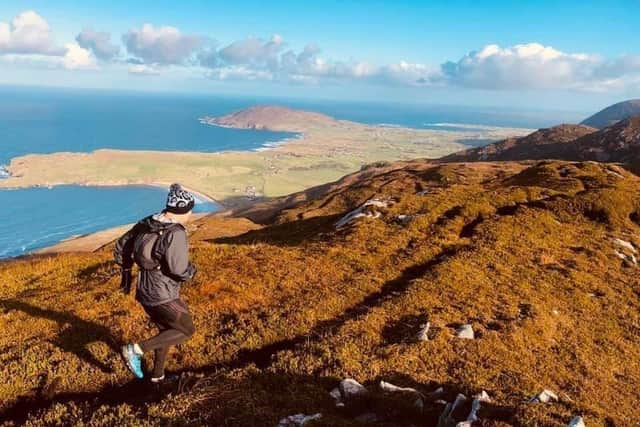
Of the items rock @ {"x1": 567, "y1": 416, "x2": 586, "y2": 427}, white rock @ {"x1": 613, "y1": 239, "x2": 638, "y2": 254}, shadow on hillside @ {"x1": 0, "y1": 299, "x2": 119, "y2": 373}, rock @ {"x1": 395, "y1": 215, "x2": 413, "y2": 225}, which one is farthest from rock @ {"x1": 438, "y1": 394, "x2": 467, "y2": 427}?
white rock @ {"x1": 613, "y1": 239, "x2": 638, "y2": 254}

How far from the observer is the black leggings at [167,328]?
10.4 meters

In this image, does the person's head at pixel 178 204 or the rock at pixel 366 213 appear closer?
the person's head at pixel 178 204

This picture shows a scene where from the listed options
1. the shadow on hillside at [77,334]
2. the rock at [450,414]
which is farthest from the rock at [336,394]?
the shadow on hillside at [77,334]

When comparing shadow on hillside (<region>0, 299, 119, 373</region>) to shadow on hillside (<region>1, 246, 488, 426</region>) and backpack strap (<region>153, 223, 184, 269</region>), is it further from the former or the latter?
backpack strap (<region>153, 223, 184, 269</region>)

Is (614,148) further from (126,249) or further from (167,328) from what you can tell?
(126,249)

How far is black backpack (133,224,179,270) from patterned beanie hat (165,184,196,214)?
365 mm

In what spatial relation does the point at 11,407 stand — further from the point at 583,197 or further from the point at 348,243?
the point at 583,197

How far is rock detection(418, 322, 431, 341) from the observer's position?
45.1 ft

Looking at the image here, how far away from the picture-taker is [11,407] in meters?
10.9

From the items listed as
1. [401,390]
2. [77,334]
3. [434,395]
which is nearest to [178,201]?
[401,390]

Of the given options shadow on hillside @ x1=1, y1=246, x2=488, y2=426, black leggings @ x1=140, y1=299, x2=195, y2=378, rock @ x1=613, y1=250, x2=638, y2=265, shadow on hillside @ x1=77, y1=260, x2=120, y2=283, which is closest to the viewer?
shadow on hillside @ x1=1, y1=246, x2=488, y2=426

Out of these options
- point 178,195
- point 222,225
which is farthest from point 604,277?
point 222,225

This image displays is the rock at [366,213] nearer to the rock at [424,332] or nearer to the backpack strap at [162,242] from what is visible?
the rock at [424,332]

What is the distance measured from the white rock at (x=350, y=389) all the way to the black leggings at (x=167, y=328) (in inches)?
154
